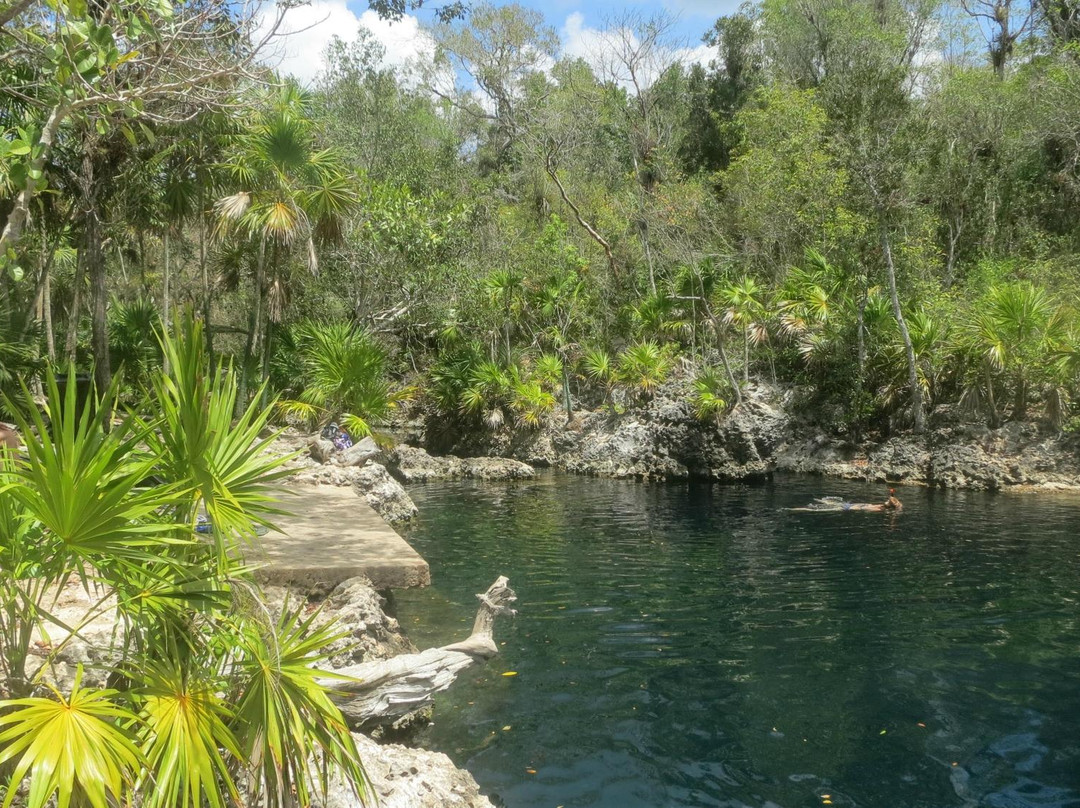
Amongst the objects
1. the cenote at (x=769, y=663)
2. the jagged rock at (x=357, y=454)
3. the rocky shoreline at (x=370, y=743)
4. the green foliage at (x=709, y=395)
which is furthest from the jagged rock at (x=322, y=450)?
the green foliage at (x=709, y=395)

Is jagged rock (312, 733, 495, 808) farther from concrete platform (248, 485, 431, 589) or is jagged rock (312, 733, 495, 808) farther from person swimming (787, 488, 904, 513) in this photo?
person swimming (787, 488, 904, 513)

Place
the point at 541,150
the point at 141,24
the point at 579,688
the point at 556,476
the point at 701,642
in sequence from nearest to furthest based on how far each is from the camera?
the point at 141,24 → the point at 579,688 → the point at 701,642 → the point at 556,476 → the point at 541,150

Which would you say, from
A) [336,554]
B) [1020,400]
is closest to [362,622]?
[336,554]

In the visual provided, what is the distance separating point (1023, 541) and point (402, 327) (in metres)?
A: 19.7

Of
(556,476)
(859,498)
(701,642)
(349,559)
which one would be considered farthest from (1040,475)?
(349,559)

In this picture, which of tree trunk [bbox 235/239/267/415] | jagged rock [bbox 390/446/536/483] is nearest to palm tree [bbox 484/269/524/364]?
jagged rock [bbox 390/446/536/483]

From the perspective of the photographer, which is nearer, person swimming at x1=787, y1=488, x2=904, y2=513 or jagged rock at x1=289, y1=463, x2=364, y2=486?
jagged rock at x1=289, y1=463, x2=364, y2=486

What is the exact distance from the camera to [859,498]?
18875mm

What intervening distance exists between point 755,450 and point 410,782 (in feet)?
60.7

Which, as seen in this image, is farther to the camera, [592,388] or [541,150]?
[541,150]

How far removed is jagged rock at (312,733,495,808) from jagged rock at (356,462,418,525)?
9.65 metres

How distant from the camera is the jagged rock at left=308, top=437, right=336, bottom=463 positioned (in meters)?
16.0

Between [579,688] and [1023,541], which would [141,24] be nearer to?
[579,688]

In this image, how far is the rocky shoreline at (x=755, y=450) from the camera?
2031cm
